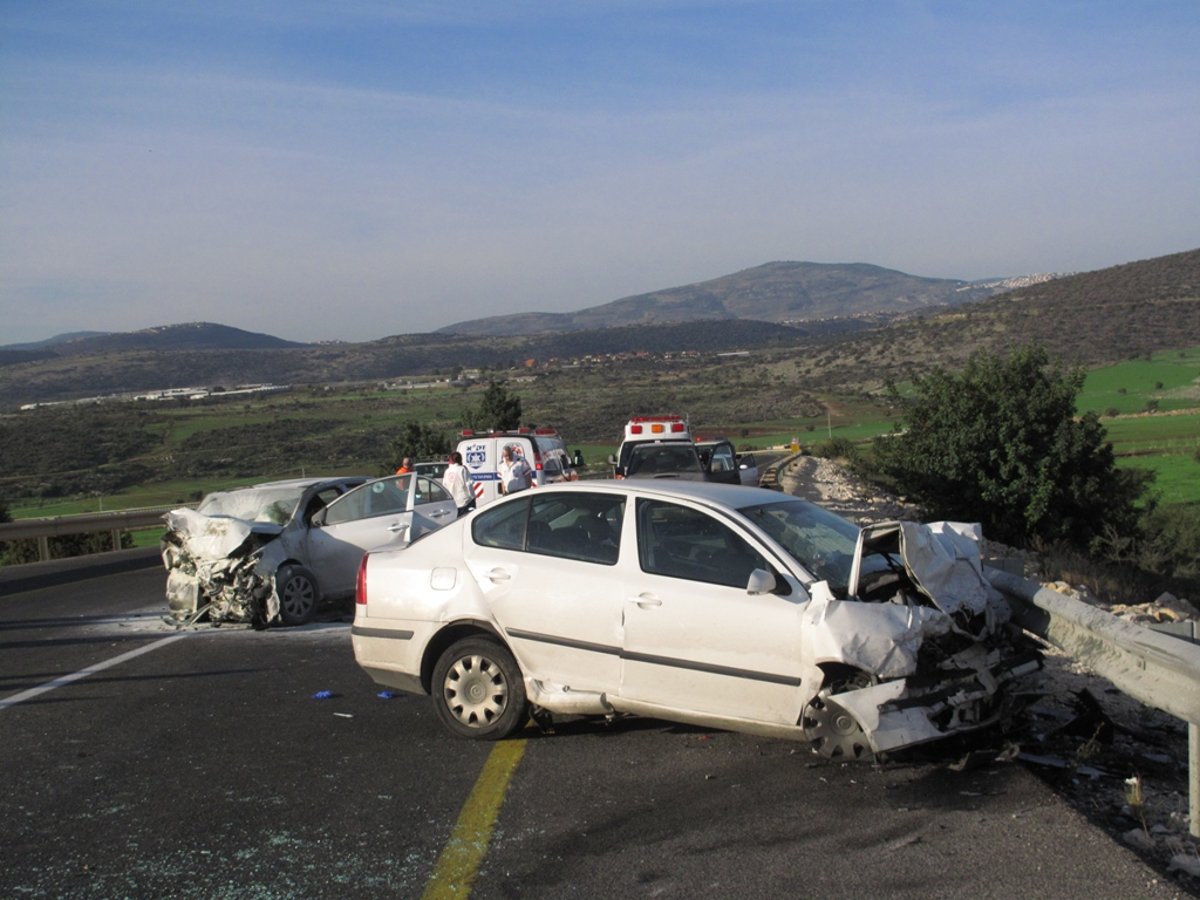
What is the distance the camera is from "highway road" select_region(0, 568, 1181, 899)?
15.9ft

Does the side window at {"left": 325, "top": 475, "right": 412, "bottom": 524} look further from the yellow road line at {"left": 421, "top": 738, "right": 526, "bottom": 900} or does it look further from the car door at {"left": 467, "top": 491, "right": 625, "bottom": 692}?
the yellow road line at {"left": 421, "top": 738, "right": 526, "bottom": 900}

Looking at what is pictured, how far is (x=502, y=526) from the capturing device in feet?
24.2

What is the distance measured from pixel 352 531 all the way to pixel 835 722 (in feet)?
28.2

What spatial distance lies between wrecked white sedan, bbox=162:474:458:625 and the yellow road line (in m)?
6.18

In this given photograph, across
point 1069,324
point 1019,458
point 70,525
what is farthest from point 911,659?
point 1069,324

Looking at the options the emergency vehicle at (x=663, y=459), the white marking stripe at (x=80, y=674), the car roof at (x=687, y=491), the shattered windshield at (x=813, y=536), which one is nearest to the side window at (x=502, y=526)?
the car roof at (x=687, y=491)

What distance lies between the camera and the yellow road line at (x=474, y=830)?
191 inches

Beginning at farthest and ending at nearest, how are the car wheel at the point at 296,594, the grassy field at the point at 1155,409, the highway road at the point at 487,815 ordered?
1. the grassy field at the point at 1155,409
2. the car wheel at the point at 296,594
3. the highway road at the point at 487,815

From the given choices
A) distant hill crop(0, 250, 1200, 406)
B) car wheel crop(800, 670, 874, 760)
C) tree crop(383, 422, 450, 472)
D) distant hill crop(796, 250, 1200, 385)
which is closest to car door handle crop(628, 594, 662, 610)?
car wheel crop(800, 670, 874, 760)

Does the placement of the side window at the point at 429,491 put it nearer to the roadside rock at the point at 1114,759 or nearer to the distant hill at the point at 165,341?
the roadside rock at the point at 1114,759

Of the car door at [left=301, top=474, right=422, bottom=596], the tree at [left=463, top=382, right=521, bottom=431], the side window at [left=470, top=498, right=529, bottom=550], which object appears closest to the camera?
the side window at [left=470, top=498, right=529, bottom=550]

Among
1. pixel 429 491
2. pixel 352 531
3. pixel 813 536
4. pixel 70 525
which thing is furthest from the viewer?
pixel 70 525

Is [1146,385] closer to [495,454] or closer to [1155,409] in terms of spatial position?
[1155,409]

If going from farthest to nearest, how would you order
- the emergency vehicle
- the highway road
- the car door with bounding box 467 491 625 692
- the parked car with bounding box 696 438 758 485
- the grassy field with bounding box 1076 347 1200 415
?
the grassy field with bounding box 1076 347 1200 415
the parked car with bounding box 696 438 758 485
the emergency vehicle
the car door with bounding box 467 491 625 692
the highway road
